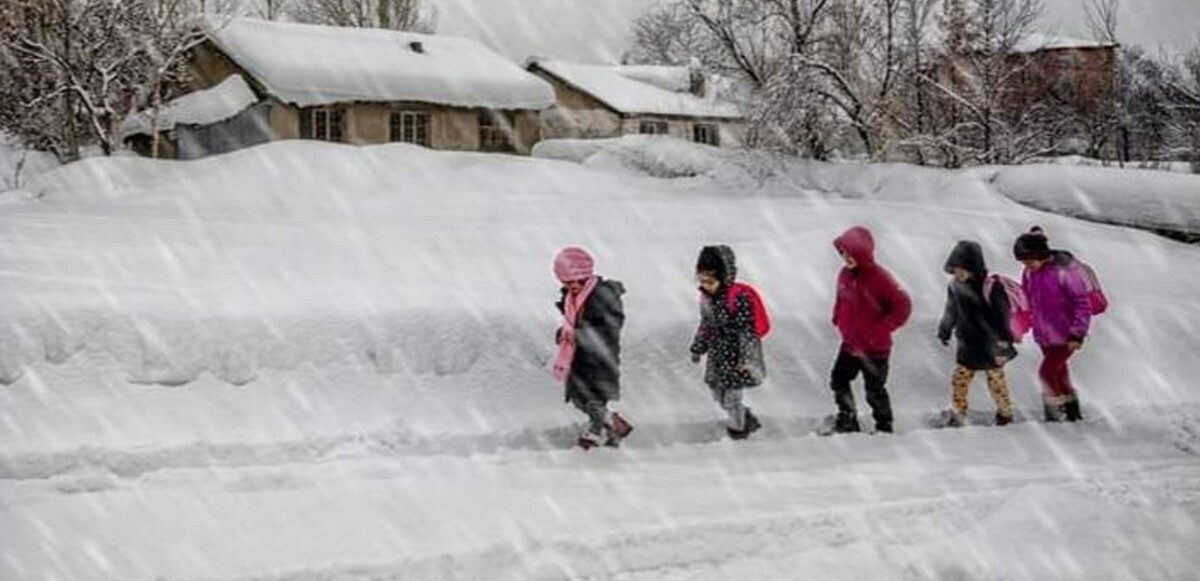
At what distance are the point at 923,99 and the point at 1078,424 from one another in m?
17.8

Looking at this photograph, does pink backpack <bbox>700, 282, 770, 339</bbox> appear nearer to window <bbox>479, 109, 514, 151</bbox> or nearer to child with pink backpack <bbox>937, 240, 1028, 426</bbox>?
child with pink backpack <bbox>937, 240, 1028, 426</bbox>

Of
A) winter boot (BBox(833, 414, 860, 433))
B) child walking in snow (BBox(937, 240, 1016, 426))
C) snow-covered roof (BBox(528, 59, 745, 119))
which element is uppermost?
snow-covered roof (BBox(528, 59, 745, 119))

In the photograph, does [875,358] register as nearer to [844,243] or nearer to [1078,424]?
[844,243]

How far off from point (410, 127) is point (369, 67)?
6.35 feet

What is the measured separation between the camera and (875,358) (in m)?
7.91

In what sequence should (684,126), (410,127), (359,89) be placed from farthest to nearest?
(684,126), (410,127), (359,89)

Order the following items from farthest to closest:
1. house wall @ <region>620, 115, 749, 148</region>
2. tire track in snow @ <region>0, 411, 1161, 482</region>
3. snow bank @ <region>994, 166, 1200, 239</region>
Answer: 1. house wall @ <region>620, 115, 749, 148</region>
2. snow bank @ <region>994, 166, 1200, 239</region>
3. tire track in snow @ <region>0, 411, 1161, 482</region>

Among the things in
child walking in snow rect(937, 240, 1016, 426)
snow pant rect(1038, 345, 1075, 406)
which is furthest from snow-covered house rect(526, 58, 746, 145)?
child walking in snow rect(937, 240, 1016, 426)

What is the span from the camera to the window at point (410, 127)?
102 ft

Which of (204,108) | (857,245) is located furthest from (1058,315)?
(204,108)

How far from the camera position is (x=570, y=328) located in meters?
7.34

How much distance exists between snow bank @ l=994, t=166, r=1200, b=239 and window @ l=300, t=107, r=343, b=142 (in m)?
18.3

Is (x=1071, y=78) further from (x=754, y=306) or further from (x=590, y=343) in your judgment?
(x=590, y=343)

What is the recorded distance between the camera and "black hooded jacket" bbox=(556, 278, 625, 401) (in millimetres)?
7281
